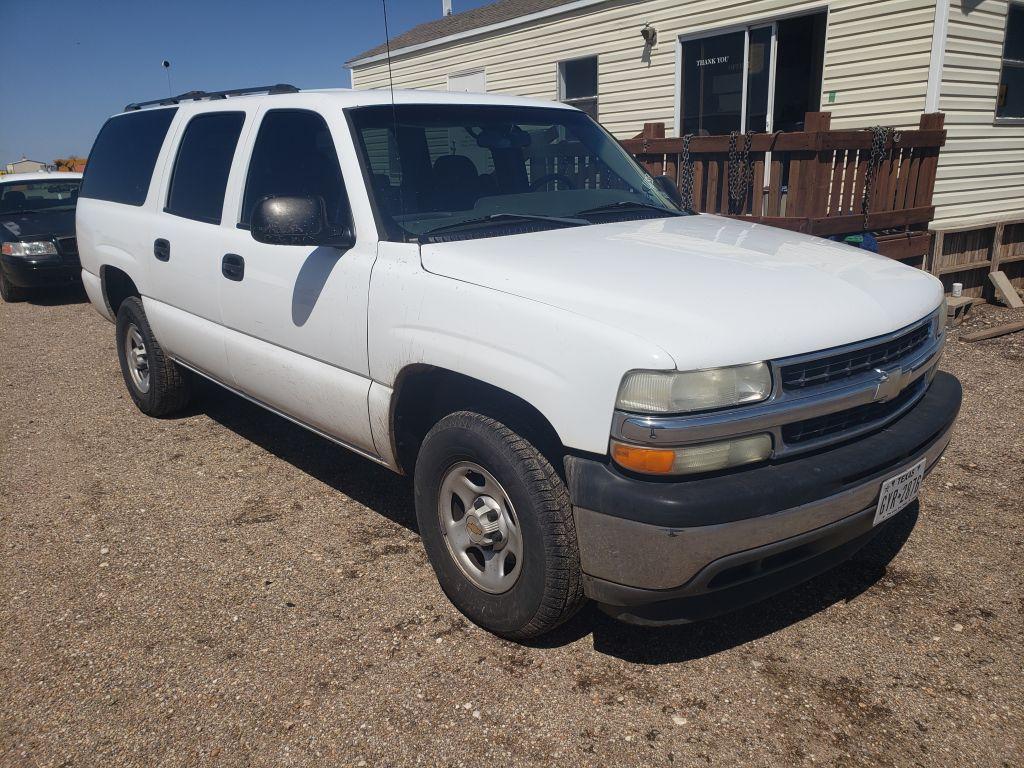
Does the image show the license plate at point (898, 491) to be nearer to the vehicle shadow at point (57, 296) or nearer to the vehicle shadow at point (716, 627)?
the vehicle shadow at point (716, 627)

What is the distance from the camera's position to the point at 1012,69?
912 cm

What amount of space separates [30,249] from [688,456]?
33.9 ft

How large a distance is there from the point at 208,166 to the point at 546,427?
279cm

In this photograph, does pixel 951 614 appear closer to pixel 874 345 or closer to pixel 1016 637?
pixel 1016 637

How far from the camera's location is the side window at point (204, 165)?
4.16m

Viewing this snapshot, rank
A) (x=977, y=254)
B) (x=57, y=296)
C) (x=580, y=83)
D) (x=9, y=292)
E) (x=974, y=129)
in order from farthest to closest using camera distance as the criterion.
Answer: (x=580, y=83)
(x=57, y=296)
(x=9, y=292)
(x=974, y=129)
(x=977, y=254)

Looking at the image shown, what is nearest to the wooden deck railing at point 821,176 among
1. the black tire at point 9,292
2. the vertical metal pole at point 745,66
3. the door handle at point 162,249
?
the vertical metal pole at point 745,66

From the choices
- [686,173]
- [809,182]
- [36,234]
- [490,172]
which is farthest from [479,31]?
[490,172]

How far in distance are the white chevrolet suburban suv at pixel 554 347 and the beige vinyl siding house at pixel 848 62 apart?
593cm

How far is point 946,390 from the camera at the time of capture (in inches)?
125

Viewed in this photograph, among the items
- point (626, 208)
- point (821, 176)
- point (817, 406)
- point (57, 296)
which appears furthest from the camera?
point (57, 296)

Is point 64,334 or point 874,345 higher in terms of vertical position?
point 874,345

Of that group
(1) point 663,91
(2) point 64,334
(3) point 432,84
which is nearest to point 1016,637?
(2) point 64,334

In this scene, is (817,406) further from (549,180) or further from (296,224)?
(296,224)
